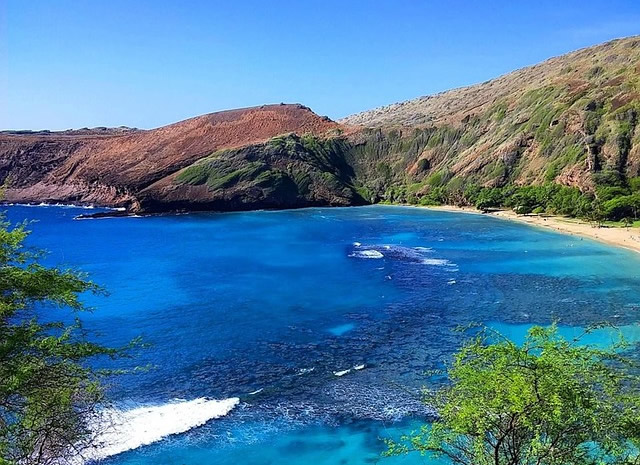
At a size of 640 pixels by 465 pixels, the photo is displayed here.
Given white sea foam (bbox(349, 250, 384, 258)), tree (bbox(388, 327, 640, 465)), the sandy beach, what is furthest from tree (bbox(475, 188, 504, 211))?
tree (bbox(388, 327, 640, 465))

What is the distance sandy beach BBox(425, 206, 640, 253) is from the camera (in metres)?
71.6

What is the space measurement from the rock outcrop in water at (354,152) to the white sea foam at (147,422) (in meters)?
86.5

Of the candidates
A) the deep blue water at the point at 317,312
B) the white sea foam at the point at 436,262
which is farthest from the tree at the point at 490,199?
the white sea foam at the point at 436,262

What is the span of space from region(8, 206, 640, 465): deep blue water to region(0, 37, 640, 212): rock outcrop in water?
29.0 metres

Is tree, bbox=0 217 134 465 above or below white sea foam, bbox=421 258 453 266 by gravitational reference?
above

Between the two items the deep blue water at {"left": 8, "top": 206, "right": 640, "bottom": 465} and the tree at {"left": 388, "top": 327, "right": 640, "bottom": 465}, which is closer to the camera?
the tree at {"left": 388, "top": 327, "right": 640, "bottom": 465}

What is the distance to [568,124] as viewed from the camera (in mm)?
110812

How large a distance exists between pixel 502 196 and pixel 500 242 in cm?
3878

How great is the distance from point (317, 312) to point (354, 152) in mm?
120831

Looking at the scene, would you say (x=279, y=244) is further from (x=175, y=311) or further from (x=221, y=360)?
(x=221, y=360)

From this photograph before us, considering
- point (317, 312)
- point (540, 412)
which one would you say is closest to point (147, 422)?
point (540, 412)

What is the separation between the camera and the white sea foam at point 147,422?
945 inches

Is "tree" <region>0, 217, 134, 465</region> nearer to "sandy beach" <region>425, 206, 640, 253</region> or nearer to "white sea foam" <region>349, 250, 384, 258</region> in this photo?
"white sea foam" <region>349, 250, 384, 258</region>

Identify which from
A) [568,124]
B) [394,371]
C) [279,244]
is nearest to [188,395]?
[394,371]
